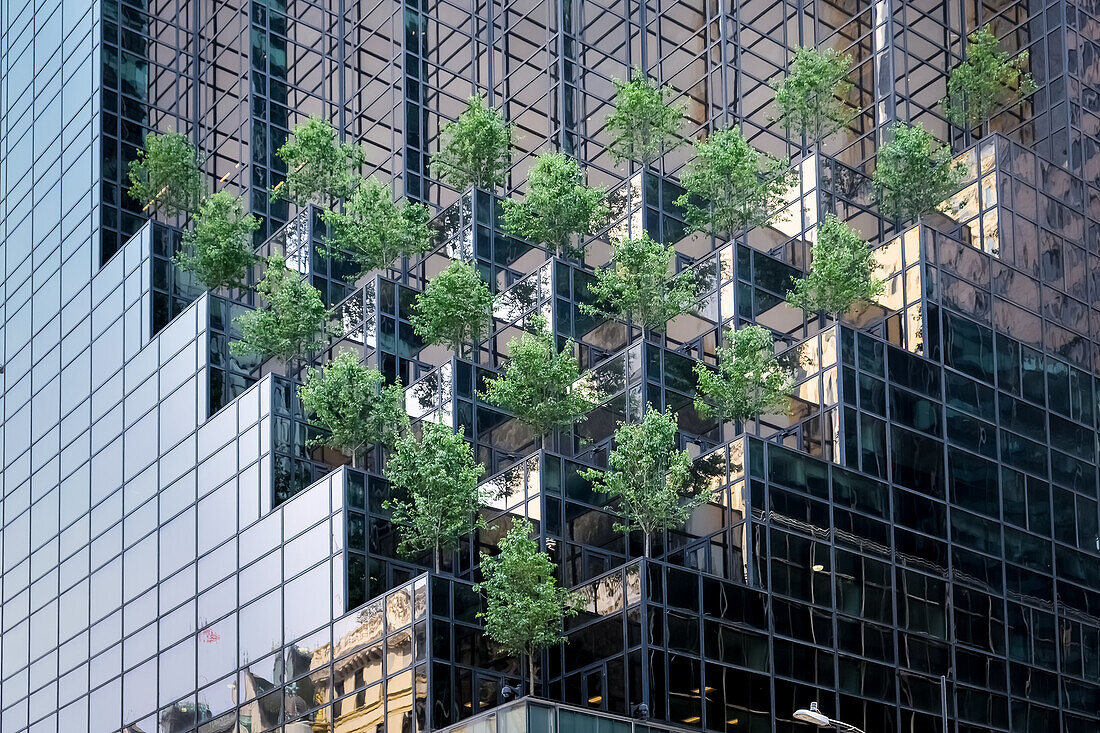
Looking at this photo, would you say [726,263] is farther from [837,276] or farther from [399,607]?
[399,607]

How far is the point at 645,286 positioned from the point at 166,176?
25.1 m

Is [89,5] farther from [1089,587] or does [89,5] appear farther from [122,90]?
[1089,587]

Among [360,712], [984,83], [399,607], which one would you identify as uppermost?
[984,83]

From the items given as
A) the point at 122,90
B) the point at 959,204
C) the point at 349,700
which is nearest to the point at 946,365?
the point at 959,204

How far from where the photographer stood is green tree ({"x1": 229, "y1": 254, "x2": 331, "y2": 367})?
6912 centimetres

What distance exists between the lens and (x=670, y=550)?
6169 cm

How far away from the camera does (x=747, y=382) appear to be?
6334 cm

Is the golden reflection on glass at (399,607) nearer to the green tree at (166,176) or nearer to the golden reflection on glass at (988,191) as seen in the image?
the golden reflection on glass at (988,191)

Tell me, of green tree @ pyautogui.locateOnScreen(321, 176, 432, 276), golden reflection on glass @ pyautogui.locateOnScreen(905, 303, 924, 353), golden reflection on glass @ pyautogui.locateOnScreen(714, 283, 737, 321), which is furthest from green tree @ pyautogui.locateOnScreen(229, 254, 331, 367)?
golden reflection on glass @ pyautogui.locateOnScreen(905, 303, 924, 353)

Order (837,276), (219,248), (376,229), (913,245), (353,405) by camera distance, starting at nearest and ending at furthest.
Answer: (353,405) < (837,276) < (913,245) < (376,229) < (219,248)

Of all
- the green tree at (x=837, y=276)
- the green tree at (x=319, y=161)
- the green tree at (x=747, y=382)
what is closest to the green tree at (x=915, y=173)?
the green tree at (x=837, y=276)

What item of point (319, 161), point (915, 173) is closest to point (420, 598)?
point (319, 161)

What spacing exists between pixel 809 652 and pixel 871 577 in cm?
403

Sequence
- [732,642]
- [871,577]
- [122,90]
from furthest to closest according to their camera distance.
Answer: [122,90]
[871,577]
[732,642]
